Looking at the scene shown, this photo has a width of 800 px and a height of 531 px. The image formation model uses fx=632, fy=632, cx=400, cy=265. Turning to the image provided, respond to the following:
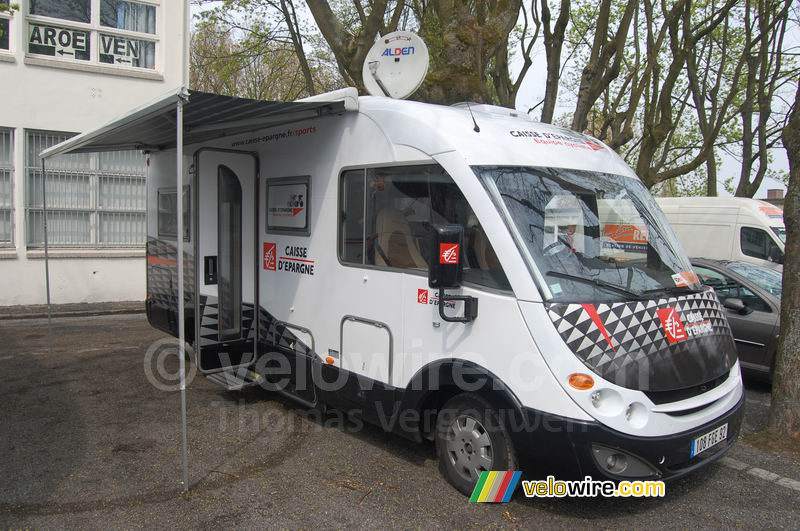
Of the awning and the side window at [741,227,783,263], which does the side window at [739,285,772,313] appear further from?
the awning

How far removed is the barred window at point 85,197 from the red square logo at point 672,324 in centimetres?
1057

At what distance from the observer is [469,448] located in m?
4.02

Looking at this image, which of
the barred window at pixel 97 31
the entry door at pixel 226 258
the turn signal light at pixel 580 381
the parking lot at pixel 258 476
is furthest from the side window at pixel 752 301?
the barred window at pixel 97 31

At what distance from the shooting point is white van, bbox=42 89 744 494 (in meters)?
3.55

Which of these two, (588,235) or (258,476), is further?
(258,476)

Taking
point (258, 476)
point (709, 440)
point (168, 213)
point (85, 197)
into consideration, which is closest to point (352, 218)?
point (258, 476)

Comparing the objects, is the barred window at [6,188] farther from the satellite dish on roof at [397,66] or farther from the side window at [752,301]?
the side window at [752,301]

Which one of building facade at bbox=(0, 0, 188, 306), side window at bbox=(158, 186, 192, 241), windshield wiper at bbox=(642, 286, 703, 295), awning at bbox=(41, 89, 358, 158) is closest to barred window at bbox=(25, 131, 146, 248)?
building facade at bbox=(0, 0, 188, 306)

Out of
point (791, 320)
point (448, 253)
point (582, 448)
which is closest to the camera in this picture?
point (582, 448)

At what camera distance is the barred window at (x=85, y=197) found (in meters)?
11.1

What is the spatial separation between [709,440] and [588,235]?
143 centimetres

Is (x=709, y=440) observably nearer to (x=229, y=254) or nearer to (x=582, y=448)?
(x=582, y=448)

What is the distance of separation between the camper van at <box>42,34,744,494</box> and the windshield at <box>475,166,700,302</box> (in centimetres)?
1

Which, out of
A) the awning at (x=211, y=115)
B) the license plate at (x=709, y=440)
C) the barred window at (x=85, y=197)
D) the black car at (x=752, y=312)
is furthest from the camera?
the barred window at (x=85, y=197)
